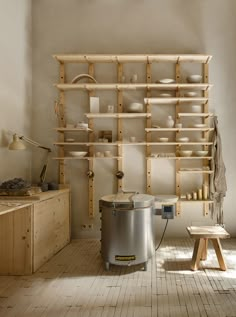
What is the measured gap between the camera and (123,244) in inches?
136

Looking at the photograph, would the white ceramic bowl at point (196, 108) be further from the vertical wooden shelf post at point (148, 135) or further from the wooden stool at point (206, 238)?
the wooden stool at point (206, 238)

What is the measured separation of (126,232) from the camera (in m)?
3.46

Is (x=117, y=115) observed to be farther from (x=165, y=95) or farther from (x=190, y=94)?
(x=190, y=94)

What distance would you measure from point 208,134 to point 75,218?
2417 mm

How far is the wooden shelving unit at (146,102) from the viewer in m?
4.72

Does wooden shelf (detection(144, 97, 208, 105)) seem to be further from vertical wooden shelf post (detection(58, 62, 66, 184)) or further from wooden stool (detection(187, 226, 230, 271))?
wooden stool (detection(187, 226, 230, 271))

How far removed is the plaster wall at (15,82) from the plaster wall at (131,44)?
0.60 ft

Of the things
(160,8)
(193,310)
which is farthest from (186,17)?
(193,310)

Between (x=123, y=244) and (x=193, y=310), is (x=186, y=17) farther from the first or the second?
(x=193, y=310)

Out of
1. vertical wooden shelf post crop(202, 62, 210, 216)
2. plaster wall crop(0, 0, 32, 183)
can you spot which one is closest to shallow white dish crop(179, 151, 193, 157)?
vertical wooden shelf post crop(202, 62, 210, 216)

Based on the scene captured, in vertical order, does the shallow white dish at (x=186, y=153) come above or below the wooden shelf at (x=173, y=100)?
below

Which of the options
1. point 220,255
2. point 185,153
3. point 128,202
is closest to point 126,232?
point 128,202

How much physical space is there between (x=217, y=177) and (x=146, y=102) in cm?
153

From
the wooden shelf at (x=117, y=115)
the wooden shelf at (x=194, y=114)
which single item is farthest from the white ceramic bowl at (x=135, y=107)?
the wooden shelf at (x=194, y=114)
